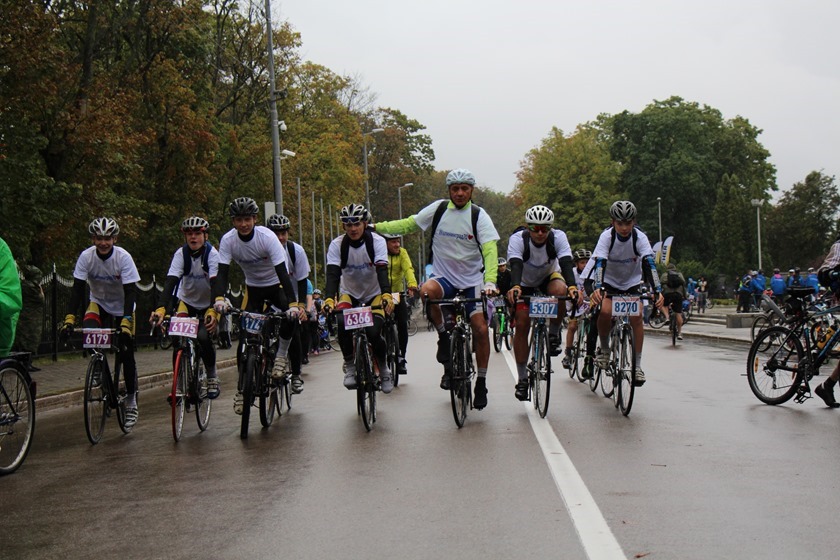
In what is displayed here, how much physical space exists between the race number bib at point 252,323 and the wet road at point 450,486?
0.97 metres

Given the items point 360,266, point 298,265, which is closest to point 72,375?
point 298,265

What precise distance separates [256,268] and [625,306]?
367 cm

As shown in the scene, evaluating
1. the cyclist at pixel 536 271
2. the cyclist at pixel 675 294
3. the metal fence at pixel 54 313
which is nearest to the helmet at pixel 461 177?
the cyclist at pixel 536 271

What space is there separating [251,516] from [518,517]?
156 cm

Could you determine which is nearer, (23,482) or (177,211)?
(23,482)

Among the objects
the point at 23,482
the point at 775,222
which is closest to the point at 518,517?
the point at 23,482

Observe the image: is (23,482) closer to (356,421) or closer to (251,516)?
(251,516)

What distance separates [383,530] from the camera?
5660 mm

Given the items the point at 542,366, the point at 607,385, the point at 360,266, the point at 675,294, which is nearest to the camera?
the point at 542,366

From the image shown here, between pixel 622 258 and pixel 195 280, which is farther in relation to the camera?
pixel 622 258

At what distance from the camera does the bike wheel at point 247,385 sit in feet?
30.9

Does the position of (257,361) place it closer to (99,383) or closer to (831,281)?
(99,383)

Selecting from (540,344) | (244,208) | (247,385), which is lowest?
(247,385)

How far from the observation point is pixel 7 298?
782 cm
